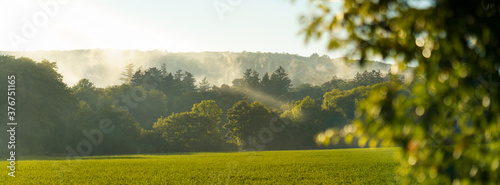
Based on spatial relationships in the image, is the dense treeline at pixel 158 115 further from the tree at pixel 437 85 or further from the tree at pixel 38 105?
the tree at pixel 437 85

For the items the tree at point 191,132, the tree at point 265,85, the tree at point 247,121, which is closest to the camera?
the tree at point 191,132

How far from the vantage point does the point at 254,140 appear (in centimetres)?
9744

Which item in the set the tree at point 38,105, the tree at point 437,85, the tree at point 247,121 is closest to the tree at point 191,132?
the tree at point 247,121

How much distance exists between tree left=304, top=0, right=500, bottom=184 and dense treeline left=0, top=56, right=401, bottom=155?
237ft

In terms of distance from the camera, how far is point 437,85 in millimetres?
4977

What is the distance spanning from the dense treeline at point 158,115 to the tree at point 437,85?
72.1 metres

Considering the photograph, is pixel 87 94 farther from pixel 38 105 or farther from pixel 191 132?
pixel 38 105

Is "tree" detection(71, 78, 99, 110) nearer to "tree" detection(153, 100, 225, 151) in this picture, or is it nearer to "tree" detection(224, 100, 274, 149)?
"tree" detection(153, 100, 225, 151)

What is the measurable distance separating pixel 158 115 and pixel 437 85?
11045 cm

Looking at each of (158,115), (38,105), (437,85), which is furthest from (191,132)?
Result: (437,85)

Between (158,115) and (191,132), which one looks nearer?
(191,132)

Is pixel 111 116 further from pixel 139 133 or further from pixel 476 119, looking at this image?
pixel 476 119

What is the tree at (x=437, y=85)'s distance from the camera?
5031 mm

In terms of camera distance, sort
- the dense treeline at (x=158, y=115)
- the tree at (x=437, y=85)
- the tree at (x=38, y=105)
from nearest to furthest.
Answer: the tree at (x=437, y=85), the tree at (x=38, y=105), the dense treeline at (x=158, y=115)
